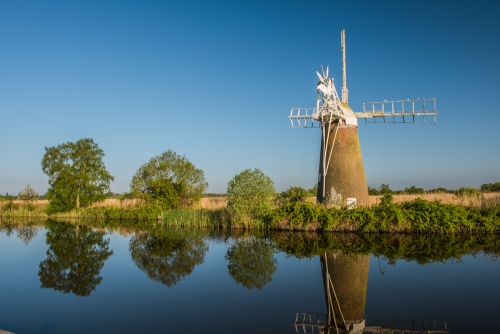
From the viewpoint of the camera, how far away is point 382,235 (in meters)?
18.3

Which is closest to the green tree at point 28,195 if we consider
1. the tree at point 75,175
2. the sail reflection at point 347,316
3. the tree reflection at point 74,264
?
the tree at point 75,175

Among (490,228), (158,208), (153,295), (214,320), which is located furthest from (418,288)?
(158,208)

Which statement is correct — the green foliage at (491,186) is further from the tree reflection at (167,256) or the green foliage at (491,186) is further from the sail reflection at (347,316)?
the sail reflection at (347,316)

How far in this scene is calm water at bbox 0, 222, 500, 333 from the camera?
23.3 ft

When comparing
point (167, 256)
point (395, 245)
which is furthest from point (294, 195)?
point (167, 256)

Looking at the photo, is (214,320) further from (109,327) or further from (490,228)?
(490,228)

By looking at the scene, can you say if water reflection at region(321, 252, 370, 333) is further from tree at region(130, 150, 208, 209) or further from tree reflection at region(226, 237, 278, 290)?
tree at region(130, 150, 208, 209)

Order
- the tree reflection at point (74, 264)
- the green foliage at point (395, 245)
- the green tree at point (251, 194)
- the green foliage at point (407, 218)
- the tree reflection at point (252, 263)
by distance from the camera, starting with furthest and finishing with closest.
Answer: the green tree at point (251, 194) → the green foliage at point (407, 218) → the green foliage at point (395, 245) → the tree reflection at point (252, 263) → the tree reflection at point (74, 264)

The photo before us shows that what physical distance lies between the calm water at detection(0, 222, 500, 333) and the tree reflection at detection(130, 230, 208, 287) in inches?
1.8

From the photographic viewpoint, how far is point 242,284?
10.0 metres

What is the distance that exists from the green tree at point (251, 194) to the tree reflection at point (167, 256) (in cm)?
413

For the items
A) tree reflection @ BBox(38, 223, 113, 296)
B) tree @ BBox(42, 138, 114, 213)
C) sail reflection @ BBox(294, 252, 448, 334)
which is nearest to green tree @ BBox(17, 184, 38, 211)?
tree @ BBox(42, 138, 114, 213)

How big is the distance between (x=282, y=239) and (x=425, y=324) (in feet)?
37.3

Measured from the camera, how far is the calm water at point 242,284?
7113mm
